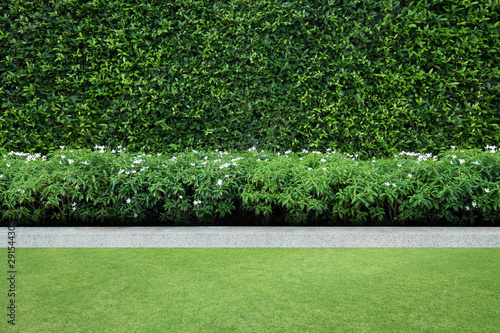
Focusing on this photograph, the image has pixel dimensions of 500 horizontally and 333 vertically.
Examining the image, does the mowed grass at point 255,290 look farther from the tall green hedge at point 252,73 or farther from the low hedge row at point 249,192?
the tall green hedge at point 252,73

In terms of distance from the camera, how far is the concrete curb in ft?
12.9

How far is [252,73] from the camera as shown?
5.80 meters

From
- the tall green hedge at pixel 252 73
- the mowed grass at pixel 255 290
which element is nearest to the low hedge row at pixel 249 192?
the mowed grass at pixel 255 290

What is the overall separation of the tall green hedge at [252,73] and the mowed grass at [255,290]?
2288 millimetres

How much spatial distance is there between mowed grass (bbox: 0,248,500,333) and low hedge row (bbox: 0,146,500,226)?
1.56 feet

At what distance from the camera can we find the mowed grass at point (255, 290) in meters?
2.52

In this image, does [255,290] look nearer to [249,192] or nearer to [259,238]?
[259,238]

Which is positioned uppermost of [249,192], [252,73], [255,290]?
[252,73]

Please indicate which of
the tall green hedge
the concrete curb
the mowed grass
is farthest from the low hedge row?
the tall green hedge

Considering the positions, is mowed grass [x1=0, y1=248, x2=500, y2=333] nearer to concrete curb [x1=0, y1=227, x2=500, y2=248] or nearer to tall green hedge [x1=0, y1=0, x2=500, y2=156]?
concrete curb [x1=0, y1=227, x2=500, y2=248]

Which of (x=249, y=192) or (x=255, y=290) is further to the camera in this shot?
(x=249, y=192)

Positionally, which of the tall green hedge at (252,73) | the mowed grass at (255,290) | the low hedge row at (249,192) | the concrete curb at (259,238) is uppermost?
the tall green hedge at (252,73)

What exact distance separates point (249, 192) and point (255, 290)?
1424 millimetres

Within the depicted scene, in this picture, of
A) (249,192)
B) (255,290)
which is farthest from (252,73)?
(255,290)
